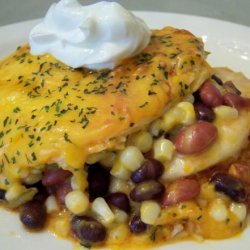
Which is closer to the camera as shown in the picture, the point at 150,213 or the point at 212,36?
the point at 150,213

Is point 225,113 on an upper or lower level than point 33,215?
upper

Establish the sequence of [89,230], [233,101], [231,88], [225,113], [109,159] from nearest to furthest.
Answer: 1. [89,230]
2. [109,159]
3. [225,113]
4. [233,101]
5. [231,88]

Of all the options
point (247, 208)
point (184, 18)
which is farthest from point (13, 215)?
point (184, 18)

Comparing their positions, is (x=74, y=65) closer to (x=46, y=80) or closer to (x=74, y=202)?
(x=46, y=80)

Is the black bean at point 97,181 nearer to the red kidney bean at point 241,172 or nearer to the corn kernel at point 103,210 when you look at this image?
the corn kernel at point 103,210

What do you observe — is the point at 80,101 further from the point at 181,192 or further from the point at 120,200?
the point at 181,192

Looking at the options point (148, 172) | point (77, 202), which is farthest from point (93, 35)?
point (77, 202)
